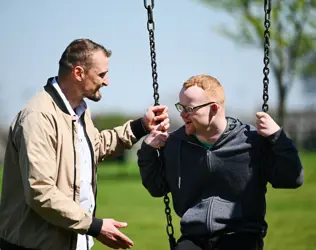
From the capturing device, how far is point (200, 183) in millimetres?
5746

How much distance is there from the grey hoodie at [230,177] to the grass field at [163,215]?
684cm

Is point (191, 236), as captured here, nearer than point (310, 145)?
Yes

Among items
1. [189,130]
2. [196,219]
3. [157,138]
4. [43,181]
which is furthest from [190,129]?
[43,181]

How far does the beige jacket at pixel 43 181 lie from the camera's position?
18.0ft

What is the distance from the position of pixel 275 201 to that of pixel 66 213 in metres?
16.5

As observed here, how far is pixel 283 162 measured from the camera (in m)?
5.51

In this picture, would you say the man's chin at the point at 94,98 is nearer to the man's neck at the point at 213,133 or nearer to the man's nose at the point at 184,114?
the man's nose at the point at 184,114

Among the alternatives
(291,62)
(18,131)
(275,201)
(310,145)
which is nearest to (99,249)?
(18,131)

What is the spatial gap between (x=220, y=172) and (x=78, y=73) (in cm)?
121

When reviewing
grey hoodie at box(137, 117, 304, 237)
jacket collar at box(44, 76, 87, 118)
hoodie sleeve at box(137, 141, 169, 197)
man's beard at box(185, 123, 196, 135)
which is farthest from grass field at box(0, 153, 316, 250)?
jacket collar at box(44, 76, 87, 118)

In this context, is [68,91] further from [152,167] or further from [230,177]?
[230,177]

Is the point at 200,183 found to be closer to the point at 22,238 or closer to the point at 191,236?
the point at 191,236

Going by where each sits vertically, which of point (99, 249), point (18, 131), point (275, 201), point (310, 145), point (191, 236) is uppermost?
point (18, 131)

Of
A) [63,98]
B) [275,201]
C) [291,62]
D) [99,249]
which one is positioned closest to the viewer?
[63,98]
